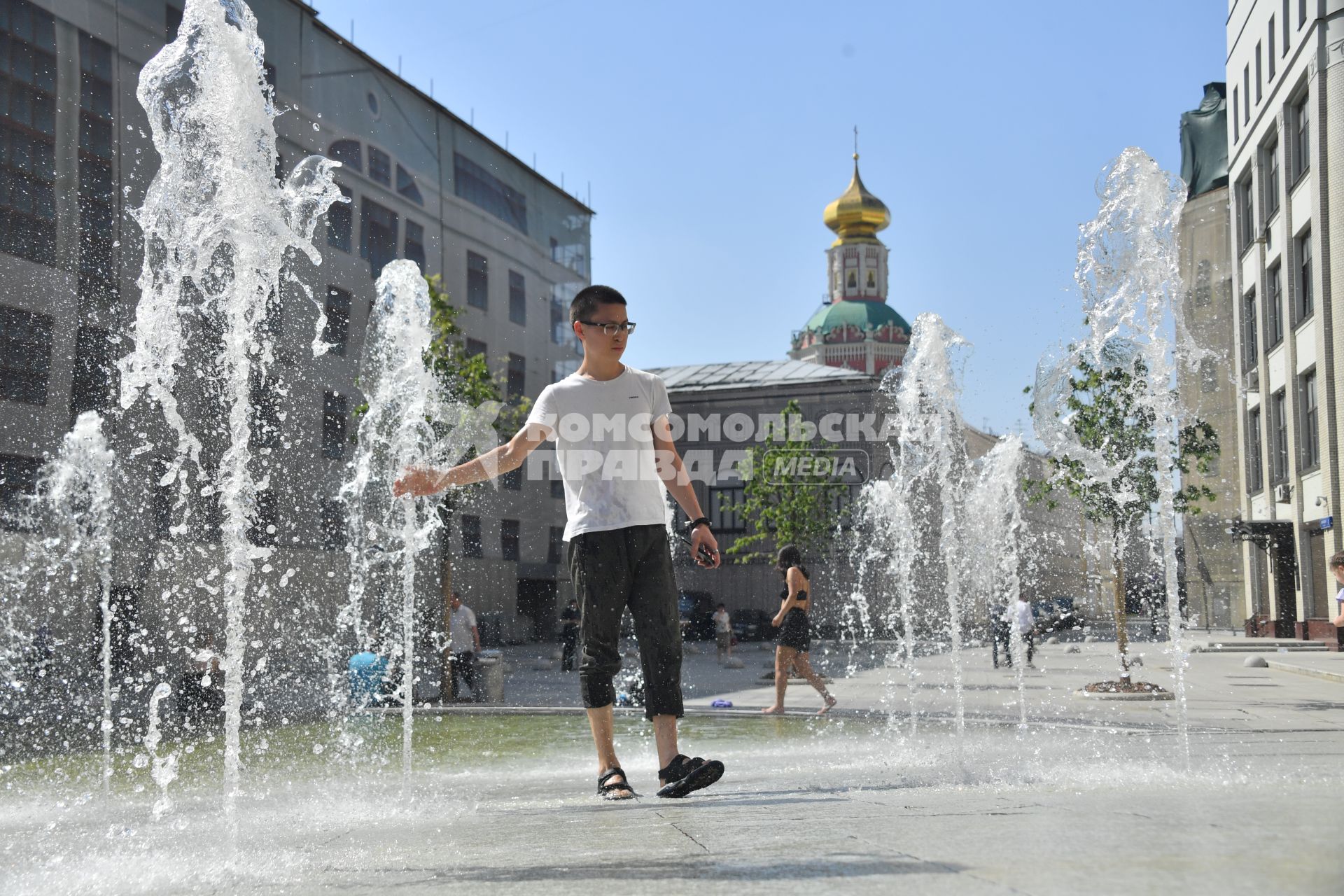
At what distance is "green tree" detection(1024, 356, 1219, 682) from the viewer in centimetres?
1456

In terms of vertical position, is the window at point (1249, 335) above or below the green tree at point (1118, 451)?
above

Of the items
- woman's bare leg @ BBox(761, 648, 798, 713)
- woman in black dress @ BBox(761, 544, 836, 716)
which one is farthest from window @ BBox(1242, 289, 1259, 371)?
woman's bare leg @ BBox(761, 648, 798, 713)

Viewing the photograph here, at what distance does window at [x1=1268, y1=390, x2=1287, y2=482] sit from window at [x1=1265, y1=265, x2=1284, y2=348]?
4.81ft

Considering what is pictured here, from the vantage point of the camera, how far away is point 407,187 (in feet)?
113

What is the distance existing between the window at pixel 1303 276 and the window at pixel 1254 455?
6.10 meters

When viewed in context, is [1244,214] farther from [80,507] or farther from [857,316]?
[857,316]

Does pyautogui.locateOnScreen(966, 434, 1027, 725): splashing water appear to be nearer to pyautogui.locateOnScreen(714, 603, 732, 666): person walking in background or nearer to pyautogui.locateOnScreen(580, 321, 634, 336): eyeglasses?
pyautogui.locateOnScreen(580, 321, 634, 336): eyeglasses

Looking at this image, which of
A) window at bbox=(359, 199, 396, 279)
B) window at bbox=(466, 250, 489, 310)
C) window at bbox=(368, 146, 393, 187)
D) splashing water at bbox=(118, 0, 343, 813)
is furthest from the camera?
window at bbox=(466, 250, 489, 310)

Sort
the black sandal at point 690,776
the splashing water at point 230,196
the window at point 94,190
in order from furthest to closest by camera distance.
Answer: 1. the window at point 94,190
2. the splashing water at point 230,196
3. the black sandal at point 690,776

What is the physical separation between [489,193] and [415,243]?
5346 millimetres

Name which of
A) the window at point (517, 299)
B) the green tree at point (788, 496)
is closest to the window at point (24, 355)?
the green tree at point (788, 496)

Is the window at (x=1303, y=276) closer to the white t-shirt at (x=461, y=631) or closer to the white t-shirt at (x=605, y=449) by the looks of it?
the white t-shirt at (x=461, y=631)

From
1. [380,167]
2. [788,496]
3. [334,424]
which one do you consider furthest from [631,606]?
[380,167]

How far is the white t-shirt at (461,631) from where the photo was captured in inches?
552
